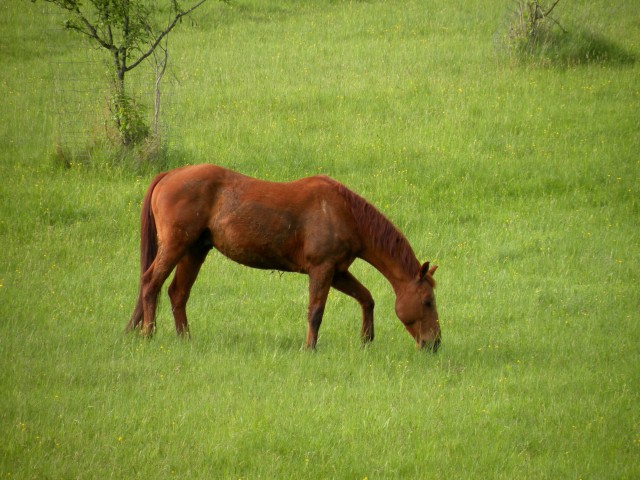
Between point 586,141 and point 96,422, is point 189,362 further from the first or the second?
point 586,141

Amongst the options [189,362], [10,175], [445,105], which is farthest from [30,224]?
[445,105]

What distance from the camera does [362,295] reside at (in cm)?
951

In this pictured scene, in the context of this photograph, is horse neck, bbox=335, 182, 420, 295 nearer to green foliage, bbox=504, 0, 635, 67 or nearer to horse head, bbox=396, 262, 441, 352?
horse head, bbox=396, 262, 441, 352

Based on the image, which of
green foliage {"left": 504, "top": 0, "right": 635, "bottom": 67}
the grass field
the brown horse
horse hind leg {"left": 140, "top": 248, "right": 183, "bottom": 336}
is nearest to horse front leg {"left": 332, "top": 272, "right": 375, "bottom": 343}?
the brown horse

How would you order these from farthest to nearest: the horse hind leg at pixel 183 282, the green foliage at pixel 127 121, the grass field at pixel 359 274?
the green foliage at pixel 127 121, the horse hind leg at pixel 183 282, the grass field at pixel 359 274

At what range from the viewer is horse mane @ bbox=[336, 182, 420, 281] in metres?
9.27

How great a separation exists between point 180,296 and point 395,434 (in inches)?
142

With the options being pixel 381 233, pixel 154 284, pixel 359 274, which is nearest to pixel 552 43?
pixel 359 274

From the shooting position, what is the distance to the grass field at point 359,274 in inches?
261

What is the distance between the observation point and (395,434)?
271 inches

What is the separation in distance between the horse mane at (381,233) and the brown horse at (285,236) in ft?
0.04

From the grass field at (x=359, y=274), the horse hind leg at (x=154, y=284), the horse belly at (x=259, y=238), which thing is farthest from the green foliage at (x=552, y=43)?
the horse hind leg at (x=154, y=284)

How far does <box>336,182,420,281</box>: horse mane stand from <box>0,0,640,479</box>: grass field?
1.06 metres

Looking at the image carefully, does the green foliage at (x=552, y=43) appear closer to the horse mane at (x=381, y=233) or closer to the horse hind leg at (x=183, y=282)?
the horse mane at (x=381, y=233)
